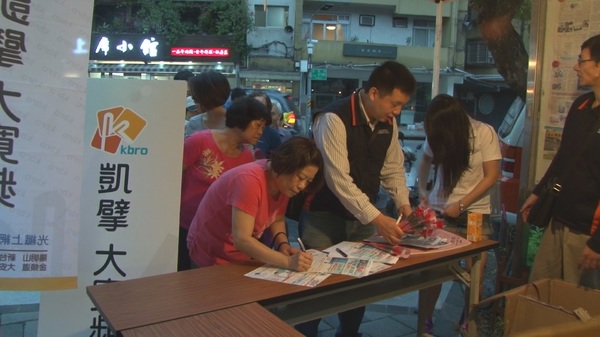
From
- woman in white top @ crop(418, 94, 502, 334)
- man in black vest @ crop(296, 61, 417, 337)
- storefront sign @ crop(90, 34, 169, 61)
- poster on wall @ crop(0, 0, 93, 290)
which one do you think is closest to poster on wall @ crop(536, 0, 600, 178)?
woman in white top @ crop(418, 94, 502, 334)

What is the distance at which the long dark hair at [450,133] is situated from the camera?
9.58ft

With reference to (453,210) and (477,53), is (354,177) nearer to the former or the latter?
(453,210)

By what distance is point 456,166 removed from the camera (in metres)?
2.96

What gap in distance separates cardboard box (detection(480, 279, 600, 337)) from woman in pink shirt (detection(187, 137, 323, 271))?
0.93 m

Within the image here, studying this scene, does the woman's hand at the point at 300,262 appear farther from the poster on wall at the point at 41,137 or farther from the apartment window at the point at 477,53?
the apartment window at the point at 477,53

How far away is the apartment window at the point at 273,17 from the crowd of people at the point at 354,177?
1646 centimetres

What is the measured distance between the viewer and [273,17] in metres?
19.1

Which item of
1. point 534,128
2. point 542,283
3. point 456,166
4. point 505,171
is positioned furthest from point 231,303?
point 505,171

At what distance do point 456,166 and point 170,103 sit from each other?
1.61 meters

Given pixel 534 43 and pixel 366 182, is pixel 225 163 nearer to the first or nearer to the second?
pixel 366 182

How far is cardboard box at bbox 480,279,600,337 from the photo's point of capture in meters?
2.12

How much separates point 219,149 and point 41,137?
3.04ft

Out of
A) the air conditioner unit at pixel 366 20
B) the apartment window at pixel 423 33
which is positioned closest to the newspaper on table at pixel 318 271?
the air conditioner unit at pixel 366 20

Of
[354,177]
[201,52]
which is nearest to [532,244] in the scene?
[354,177]
